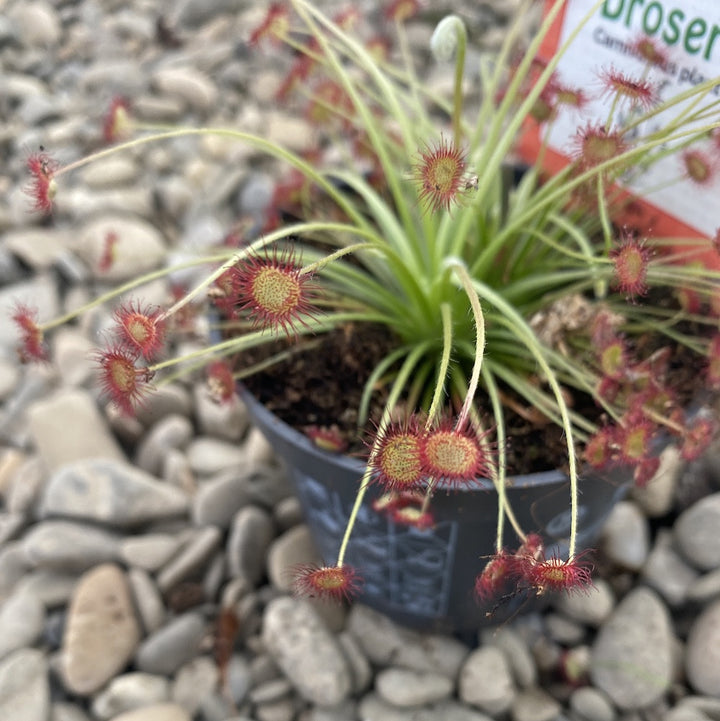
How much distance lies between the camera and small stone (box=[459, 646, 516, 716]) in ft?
3.35

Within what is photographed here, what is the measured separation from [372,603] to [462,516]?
0.34 m

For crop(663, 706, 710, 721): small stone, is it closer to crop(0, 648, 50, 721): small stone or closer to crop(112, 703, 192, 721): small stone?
crop(112, 703, 192, 721): small stone

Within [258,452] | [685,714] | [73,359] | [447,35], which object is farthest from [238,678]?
[447,35]

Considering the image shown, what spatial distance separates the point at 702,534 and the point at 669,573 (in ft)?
0.27

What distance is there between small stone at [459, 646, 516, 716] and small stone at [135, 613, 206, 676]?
0.42 metres

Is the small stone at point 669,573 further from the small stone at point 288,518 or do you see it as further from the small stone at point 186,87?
the small stone at point 186,87

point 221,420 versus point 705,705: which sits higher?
point 221,420

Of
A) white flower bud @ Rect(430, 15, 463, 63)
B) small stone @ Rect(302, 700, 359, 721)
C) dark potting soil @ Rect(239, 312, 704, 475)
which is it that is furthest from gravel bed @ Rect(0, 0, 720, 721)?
white flower bud @ Rect(430, 15, 463, 63)

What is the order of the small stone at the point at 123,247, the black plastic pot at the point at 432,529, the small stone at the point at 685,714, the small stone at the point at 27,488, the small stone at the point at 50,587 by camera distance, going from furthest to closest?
the small stone at the point at 123,247
the small stone at the point at 27,488
the small stone at the point at 50,587
the small stone at the point at 685,714
the black plastic pot at the point at 432,529

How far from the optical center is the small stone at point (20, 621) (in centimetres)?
113

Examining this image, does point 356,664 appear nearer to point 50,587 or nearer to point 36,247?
point 50,587

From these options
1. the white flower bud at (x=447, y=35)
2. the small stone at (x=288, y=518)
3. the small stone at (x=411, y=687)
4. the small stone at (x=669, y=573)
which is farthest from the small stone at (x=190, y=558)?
the white flower bud at (x=447, y=35)

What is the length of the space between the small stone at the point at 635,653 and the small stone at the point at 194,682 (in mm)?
577

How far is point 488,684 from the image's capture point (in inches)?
40.4
